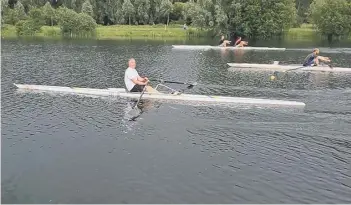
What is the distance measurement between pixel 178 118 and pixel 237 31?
224 feet

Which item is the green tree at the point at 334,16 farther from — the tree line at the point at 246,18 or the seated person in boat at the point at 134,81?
the seated person in boat at the point at 134,81

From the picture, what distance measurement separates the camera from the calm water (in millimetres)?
15180

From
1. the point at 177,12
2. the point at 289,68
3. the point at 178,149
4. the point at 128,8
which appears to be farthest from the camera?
the point at 177,12

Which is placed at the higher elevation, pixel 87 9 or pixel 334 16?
pixel 87 9

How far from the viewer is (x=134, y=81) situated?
94.0 ft

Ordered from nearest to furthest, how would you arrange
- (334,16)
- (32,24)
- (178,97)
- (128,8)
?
1. (178,97)
2. (334,16)
3. (32,24)
4. (128,8)

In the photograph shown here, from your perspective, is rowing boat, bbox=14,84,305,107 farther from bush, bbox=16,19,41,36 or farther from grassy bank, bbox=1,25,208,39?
bush, bbox=16,19,41,36

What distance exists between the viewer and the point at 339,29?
286 feet

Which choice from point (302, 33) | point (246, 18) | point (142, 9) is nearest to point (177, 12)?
point (142, 9)

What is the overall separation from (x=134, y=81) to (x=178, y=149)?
1037cm

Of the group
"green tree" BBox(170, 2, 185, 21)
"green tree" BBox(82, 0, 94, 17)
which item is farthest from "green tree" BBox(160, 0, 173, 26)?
"green tree" BBox(82, 0, 94, 17)

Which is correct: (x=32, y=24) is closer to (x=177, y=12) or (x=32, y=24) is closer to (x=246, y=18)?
(x=177, y=12)

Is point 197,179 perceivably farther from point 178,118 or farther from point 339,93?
point 339,93

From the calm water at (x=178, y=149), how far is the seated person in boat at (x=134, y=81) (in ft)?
4.62
